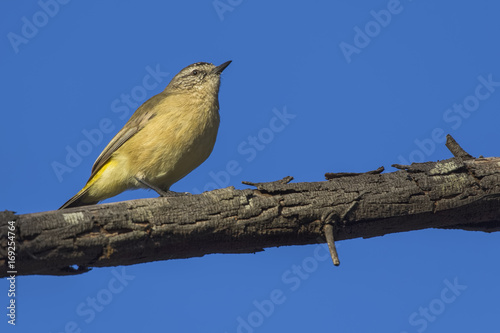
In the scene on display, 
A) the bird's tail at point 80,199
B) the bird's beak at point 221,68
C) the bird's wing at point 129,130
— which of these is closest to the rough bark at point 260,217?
the bird's wing at point 129,130

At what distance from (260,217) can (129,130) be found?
327 cm

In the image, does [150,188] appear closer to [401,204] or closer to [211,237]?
[211,237]

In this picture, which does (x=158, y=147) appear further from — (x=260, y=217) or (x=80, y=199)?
(x=260, y=217)

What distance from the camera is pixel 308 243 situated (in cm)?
519

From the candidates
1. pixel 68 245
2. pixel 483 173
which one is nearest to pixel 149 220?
pixel 68 245

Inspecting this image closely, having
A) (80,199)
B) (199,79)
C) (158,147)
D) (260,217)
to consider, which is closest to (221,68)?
(199,79)

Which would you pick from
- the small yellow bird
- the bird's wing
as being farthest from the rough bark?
the bird's wing

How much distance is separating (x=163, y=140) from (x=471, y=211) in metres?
3.62

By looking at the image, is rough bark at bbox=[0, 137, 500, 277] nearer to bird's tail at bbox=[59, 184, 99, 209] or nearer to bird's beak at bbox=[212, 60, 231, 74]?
bird's tail at bbox=[59, 184, 99, 209]

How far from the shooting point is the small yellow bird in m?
7.08

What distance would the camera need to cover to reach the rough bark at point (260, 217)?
4484 mm

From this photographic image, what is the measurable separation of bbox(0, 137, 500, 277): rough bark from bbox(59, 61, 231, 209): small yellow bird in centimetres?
205

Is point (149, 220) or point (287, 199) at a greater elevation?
point (149, 220)

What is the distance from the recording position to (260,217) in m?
4.96
